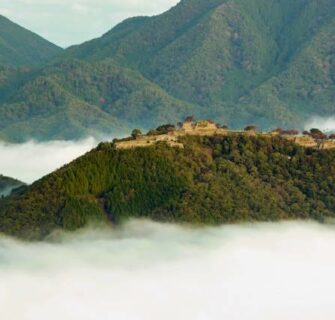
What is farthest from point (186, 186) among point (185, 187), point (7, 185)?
point (7, 185)

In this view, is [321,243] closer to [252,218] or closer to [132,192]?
[252,218]

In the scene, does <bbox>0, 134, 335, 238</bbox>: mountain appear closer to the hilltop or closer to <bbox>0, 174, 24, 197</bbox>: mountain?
the hilltop

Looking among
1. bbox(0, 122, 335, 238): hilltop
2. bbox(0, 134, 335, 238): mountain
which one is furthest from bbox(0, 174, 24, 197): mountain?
bbox(0, 134, 335, 238): mountain

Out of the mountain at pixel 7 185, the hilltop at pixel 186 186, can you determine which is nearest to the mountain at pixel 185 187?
the hilltop at pixel 186 186

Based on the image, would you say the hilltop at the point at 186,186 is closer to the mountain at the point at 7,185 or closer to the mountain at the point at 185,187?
the mountain at the point at 185,187

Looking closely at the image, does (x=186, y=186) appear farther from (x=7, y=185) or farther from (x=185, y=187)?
(x=7, y=185)
